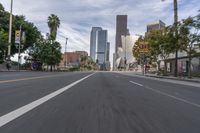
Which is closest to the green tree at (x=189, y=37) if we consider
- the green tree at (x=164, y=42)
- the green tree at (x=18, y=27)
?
the green tree at (x=164, y=42)

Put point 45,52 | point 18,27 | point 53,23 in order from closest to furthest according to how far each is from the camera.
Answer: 1. point 18,27
2. point 45,52
3. point 53,23

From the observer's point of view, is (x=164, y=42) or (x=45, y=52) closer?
(x=164, y=42)

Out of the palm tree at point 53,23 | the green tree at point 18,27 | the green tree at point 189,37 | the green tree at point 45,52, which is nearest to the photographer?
the green tree at point 189,37

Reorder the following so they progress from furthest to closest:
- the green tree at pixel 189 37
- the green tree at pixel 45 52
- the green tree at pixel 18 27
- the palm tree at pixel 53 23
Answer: the palm tree at pixel 53 23, the green tree at pixel 45 52, the green tree at pixel 18 27, the green tree at pixel 189 37

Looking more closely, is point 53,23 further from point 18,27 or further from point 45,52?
point 18,27

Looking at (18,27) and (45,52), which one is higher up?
(18,27)

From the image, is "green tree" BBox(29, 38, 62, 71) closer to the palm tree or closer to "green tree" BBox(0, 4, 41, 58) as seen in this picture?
"green tree" BBox(0, 4, 41, 58)

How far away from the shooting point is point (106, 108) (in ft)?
34.7

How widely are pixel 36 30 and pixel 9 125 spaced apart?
275 feet

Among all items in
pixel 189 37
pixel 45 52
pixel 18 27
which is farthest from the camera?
pixel 45 52

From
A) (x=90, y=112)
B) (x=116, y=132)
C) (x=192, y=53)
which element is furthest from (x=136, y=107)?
(x=192, y=53)

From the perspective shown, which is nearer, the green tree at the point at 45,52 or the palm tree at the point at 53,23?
the green tree at the point at 45,52

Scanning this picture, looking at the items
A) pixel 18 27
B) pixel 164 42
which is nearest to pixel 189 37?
pixel 164 42

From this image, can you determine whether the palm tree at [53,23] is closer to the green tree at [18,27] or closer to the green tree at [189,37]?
the green tree at [18,27]
